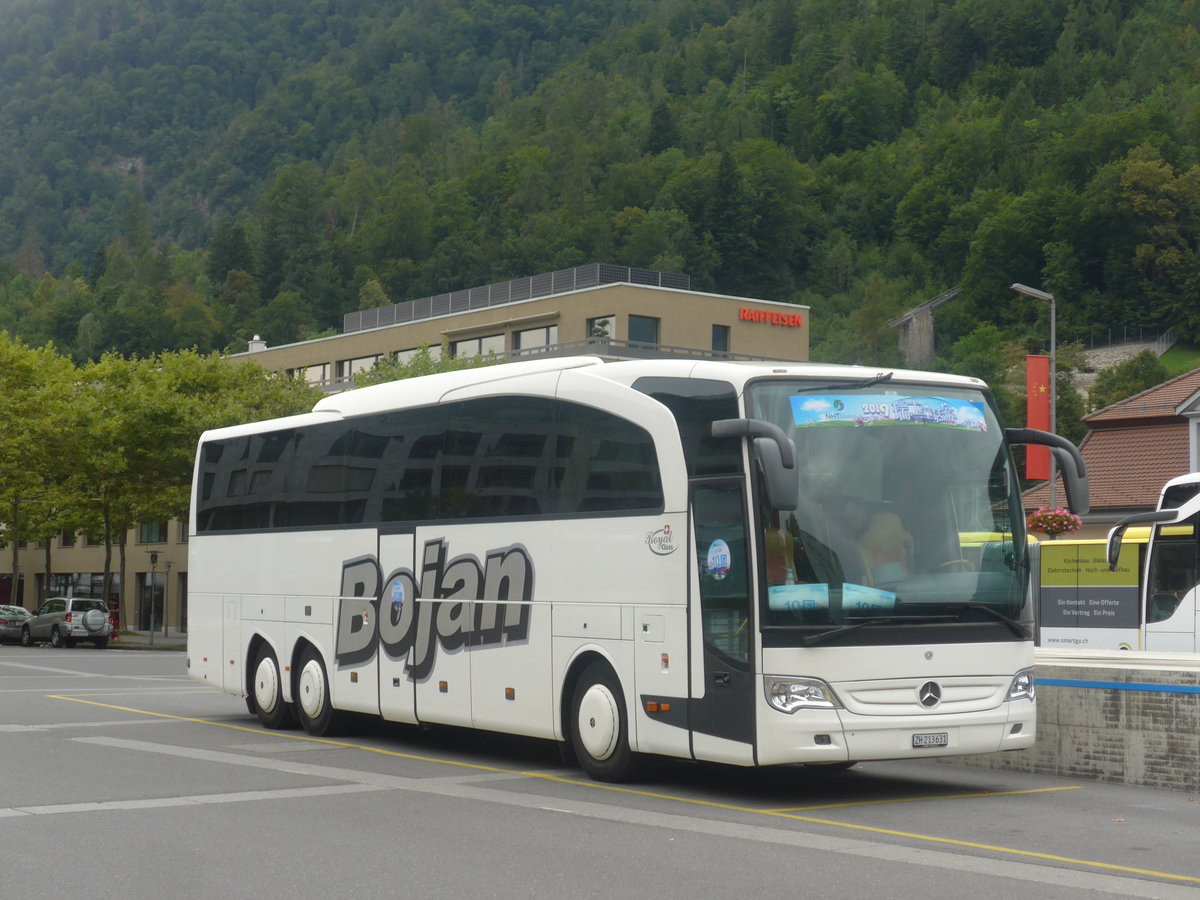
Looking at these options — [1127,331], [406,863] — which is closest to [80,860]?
[406,863]

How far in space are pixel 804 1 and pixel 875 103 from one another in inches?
1227

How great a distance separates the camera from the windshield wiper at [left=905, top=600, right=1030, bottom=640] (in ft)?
38.2

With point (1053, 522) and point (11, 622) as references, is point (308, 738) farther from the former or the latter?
point (11, 622)

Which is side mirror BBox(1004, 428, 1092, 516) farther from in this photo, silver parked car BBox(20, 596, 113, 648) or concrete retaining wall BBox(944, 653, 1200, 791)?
silver parked car BBox(20, 596, 113, 648)

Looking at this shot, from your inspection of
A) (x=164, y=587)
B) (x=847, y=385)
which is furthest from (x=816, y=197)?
(x=847, y=385)

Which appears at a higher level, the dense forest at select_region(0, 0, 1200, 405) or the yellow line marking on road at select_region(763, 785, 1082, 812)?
the dense forest at select_region(0, 0, 1200, 405)

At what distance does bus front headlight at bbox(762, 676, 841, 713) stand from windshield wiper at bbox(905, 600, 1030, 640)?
940 mm

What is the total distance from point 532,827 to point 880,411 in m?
4.13

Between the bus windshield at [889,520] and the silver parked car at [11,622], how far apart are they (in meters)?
46.6

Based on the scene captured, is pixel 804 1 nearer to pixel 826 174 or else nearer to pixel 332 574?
pixel 826 174

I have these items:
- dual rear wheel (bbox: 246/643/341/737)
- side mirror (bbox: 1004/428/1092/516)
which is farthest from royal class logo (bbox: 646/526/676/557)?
dual rear wheel (bbox: 246/643/341/737)

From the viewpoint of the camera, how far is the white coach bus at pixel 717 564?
1131 cm

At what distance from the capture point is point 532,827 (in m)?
10.3

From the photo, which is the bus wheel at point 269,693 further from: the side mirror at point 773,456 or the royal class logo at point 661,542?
the side mirror at point 773,456
